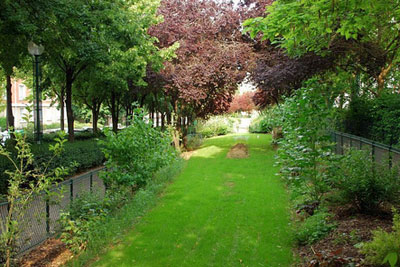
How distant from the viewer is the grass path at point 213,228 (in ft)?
17.9

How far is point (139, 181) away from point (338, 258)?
591 cm

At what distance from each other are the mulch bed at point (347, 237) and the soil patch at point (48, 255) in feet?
12.8

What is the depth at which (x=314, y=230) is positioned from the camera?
18.3ft

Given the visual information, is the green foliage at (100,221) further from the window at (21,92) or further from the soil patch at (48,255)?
the window at (21,92)

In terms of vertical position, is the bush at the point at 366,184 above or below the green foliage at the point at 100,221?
above

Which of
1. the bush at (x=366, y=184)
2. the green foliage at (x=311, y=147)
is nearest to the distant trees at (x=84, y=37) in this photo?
the green foliage at (x=311, y=147)

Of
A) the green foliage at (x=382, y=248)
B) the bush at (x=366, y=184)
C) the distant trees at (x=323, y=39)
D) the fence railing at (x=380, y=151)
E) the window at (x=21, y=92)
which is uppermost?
the window at (x=21, y=92)

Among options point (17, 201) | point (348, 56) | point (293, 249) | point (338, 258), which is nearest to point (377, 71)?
point (348, 56)

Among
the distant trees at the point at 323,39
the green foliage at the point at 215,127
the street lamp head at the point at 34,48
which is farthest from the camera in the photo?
the green foliage at the point at 215,127

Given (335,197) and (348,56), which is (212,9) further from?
(335,197)

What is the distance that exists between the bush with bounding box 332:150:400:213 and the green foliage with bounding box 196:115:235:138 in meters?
22.4

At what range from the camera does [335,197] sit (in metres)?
6.16

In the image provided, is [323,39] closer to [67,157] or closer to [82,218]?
[82,218]

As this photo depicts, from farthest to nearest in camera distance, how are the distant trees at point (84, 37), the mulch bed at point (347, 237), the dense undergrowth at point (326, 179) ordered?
the distant trees at point (84, 37), the dense undergrowth at point (326, 179), the mulch bed at point (347, 237)
